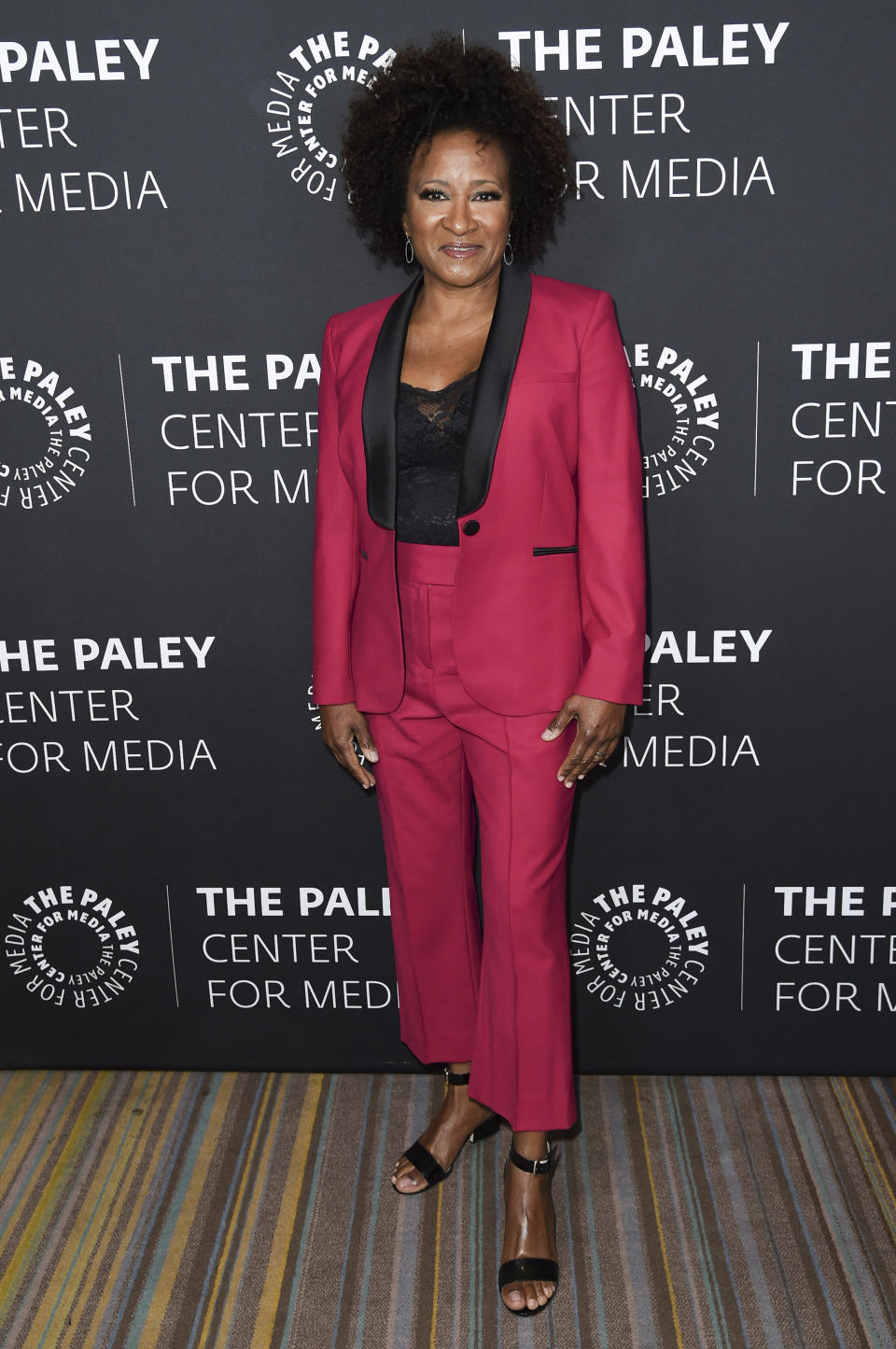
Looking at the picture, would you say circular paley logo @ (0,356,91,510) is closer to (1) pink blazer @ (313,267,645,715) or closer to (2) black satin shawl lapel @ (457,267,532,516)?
(1) pink blazer @ (313,267,645,715)

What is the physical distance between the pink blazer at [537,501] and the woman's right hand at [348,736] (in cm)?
19

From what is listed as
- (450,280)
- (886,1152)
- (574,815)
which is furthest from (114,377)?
(886,1152)

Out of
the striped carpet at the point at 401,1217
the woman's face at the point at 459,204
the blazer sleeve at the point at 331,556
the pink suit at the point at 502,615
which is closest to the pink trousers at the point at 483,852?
the pink suit at the point at 502,615

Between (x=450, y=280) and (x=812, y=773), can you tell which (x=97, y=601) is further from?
(x=812, y=773)

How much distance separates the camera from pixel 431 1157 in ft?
7.68

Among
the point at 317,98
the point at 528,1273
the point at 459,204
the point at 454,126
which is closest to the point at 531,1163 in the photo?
the point at 528,1273

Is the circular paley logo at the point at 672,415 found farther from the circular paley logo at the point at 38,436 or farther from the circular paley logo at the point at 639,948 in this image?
the circular paley logo at the point at 38,436

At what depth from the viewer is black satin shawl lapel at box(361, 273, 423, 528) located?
2.00 meters

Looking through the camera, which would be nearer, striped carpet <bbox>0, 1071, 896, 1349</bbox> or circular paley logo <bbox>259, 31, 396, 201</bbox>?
striped carpet <bbox>0, 1071, 896, 1349</bbox>

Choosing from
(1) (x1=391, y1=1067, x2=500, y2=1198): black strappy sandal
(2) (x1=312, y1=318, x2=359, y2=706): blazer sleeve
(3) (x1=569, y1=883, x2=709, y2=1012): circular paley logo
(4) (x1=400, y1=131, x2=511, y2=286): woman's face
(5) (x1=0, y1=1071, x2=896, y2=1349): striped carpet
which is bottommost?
(5) (x1=0, y1=1071, x2=896, y2=1349): striped carpet

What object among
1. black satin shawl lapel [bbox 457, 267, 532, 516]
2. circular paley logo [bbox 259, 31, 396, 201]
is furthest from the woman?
circular paley logo [bbox 259, 31, 396, 201]

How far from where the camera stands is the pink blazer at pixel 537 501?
1.95m

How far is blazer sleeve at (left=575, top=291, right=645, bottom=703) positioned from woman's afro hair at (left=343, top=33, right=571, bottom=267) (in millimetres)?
240

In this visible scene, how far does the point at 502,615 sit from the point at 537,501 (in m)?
0.19
